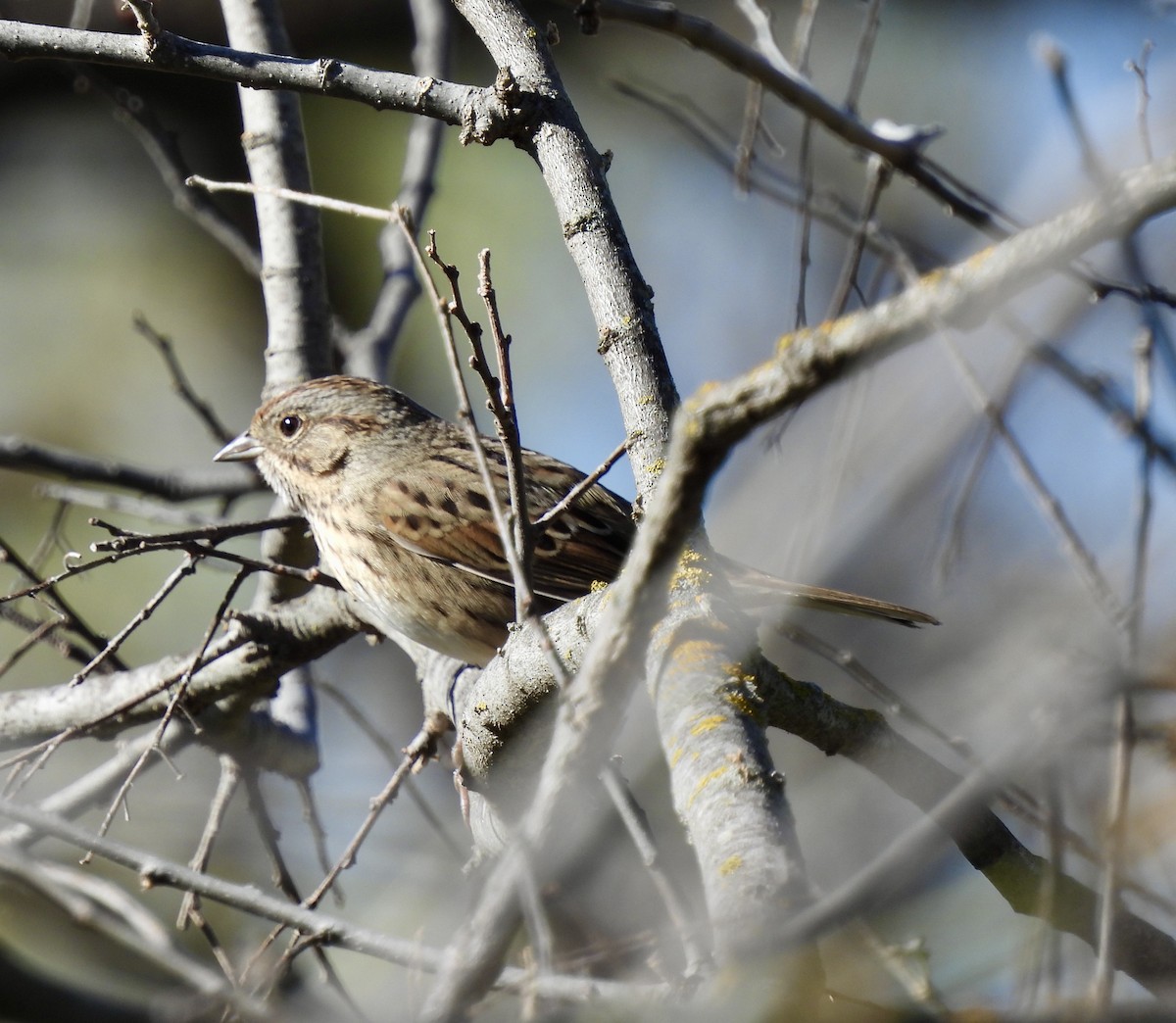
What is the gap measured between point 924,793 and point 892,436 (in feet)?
3.52

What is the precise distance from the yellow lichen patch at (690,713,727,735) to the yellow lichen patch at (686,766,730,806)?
2.8 inches

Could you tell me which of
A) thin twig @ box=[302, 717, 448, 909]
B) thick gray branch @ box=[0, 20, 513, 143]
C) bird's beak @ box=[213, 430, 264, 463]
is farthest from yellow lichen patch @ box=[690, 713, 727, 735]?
bird's beak @ box=[213, 430, 264, 463]

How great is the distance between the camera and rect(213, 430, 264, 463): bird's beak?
401 cm

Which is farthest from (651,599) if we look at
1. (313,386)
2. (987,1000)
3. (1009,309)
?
(313,386)

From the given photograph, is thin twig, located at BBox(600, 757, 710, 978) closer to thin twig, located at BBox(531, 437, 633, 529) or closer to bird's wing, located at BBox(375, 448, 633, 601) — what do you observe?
thin twig, located at BBox(531, 437, 633, 529)

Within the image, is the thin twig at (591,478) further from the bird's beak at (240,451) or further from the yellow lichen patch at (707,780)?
the bird's beak at (240,451)

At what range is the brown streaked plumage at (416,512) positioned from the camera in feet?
11.6

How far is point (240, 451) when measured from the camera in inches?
159

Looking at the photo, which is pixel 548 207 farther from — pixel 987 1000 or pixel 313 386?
pixel 987 1000

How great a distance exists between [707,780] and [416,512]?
250 cm

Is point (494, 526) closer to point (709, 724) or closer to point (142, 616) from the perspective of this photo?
point (142, 616)

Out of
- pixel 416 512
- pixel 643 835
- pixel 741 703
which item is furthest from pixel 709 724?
pixel 416 512

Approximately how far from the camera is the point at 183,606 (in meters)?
6.25

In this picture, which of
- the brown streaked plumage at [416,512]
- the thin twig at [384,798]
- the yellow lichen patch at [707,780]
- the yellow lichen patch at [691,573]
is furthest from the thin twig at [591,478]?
the brown streaked plumage at [416,512]
